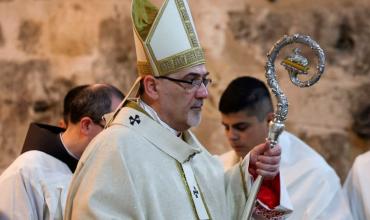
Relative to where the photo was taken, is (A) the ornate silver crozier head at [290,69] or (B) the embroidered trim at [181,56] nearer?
(A) the ornate silver crozier head at [290,69]

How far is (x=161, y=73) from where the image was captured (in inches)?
140

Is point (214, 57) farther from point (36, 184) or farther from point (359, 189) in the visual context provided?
point (36, 184)

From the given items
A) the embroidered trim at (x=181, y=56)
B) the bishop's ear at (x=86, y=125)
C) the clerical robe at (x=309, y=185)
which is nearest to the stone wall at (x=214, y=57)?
the clerical robe at (x=309, y=185)

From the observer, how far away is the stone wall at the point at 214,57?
5.64 meters

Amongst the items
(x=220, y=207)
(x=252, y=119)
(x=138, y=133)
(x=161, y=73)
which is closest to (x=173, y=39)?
(x=161, y=73)

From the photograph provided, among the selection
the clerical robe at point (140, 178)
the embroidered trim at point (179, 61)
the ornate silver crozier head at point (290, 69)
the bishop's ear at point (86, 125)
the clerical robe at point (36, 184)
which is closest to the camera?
the clerical robe at point (140, 178)

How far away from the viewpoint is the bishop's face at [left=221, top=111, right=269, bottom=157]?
486cm

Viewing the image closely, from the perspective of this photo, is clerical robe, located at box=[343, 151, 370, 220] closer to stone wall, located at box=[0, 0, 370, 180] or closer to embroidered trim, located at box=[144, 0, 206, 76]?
stone wall, located at box=[0, 0, 370, 180]

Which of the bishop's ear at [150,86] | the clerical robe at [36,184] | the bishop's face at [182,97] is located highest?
the bishop's ear at [150,86]

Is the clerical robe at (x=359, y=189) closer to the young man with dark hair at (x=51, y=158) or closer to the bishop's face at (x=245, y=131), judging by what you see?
the bishop's face at (x=245, y=131)

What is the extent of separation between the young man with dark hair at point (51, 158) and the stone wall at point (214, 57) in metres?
1.43

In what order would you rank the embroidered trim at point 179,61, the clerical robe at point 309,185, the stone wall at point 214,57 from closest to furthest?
the embroidered trim at point 179,61
the clerical robe at point 309,185
the stone wall at point 214,57

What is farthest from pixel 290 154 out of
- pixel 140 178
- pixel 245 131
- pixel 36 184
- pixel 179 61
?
pixel 140 178

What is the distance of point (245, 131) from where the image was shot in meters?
4.87
